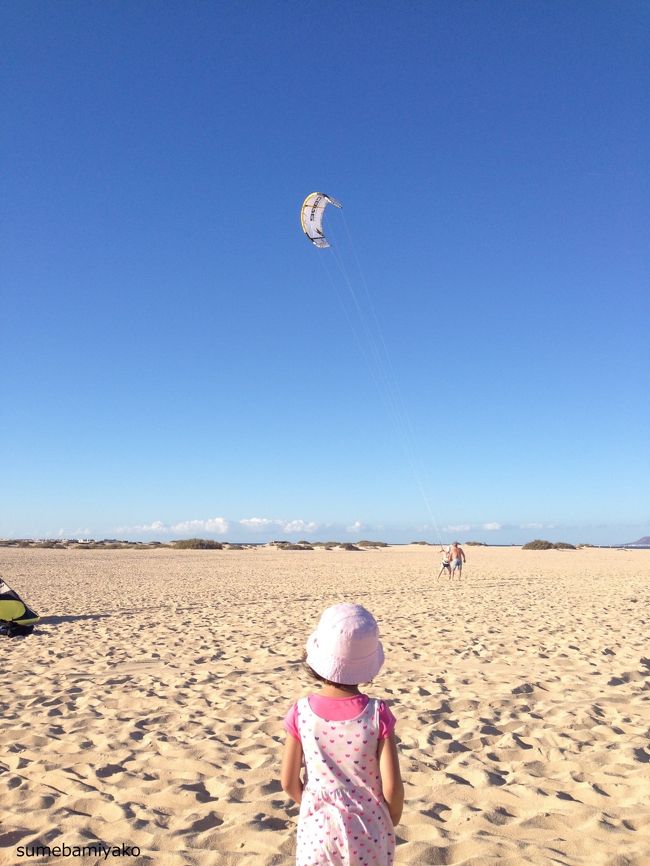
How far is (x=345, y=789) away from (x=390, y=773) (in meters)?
0.20

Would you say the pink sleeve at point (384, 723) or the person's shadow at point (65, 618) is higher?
the pink sleeve at point (384, 723)

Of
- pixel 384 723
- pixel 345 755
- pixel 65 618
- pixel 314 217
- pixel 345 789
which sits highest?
pixel 314 217

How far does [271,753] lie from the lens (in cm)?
525

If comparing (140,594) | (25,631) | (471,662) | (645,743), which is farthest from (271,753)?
(140,594)

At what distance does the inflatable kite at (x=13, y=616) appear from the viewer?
Result: 11.1 m

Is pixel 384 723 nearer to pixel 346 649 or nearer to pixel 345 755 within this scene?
pixel 345 755

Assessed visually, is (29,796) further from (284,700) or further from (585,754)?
(585,754)

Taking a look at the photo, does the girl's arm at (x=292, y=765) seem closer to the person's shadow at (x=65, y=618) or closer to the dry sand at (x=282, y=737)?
the dry sand at (x=282, y=737)

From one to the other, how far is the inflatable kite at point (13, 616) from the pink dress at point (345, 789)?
10.2m

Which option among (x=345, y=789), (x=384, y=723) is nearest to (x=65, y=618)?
(x=345, y=789)

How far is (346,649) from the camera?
2.42 meters

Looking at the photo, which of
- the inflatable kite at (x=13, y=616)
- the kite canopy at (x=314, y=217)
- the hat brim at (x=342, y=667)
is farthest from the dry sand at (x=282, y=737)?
the kite canopy at (x=314, y=217)

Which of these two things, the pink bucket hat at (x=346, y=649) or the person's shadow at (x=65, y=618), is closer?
the pink bucket hat at (x=346, y=649)

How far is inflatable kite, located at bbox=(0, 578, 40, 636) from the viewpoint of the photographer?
11141mm
